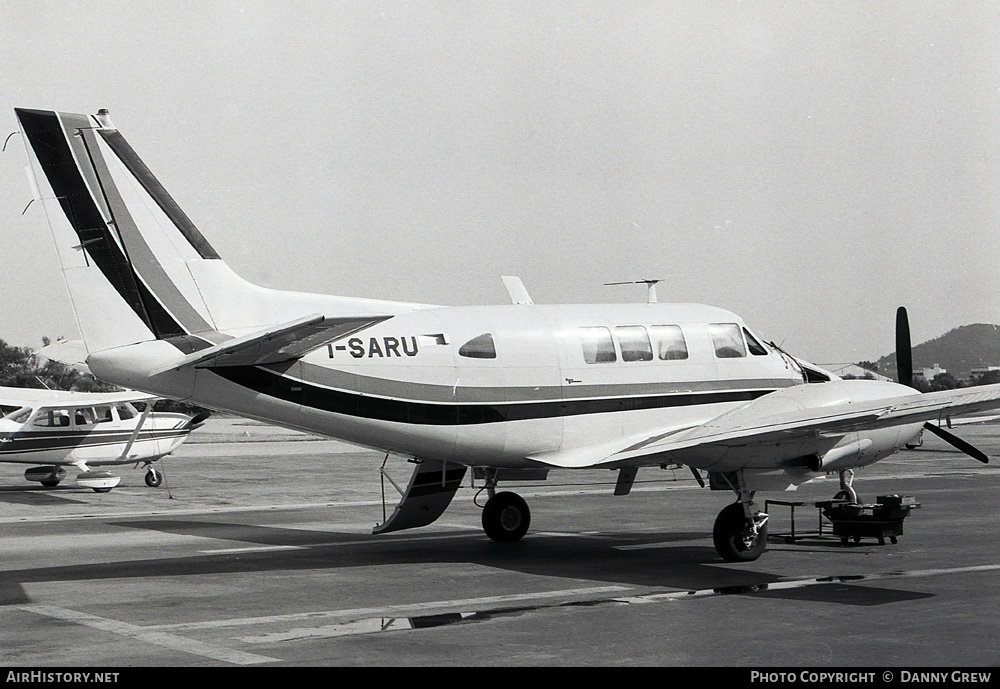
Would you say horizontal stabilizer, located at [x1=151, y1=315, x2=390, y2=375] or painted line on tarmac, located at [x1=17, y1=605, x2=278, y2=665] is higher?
horizontal stabilizer, located at [x1=151, y1=315, x2=390, y2=375]

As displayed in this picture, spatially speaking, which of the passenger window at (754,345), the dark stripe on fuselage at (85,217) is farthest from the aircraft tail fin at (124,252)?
the passenger window at (754,345)

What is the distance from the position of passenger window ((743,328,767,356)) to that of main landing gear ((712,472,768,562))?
2838 mm

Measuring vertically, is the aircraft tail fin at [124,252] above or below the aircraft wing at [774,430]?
above

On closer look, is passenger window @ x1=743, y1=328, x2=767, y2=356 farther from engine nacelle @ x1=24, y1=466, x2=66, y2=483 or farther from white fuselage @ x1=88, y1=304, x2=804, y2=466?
engine nacelle @ x1=24, y1=466, x2=66, y2=483

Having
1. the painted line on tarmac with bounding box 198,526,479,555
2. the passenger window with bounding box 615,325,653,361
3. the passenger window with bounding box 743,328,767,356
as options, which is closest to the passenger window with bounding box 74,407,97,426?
the painted line on tarmac with bounding box 198,526,479,555

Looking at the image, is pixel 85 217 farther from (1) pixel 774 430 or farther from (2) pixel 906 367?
(2) pixel 906 367

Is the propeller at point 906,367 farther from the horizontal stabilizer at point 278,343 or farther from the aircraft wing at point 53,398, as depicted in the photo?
the aircraft wing at point 53,398

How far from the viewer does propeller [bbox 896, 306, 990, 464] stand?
18.5 m

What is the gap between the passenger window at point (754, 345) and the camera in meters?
18.2

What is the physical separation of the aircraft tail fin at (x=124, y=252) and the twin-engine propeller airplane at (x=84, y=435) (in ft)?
52.7

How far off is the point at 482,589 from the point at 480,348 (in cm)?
368

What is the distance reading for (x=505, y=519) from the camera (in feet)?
62.3

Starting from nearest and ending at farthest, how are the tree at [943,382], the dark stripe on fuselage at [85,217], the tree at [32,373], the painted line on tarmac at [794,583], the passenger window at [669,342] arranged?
the painted line on tarmac at [794,583] < the dark stripe on fuselage at [85,217] < the passenger window at [669,342] < the tree at [943,382] < the tree at [32,373]

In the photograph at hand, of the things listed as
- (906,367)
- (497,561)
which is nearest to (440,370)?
(497,561)
